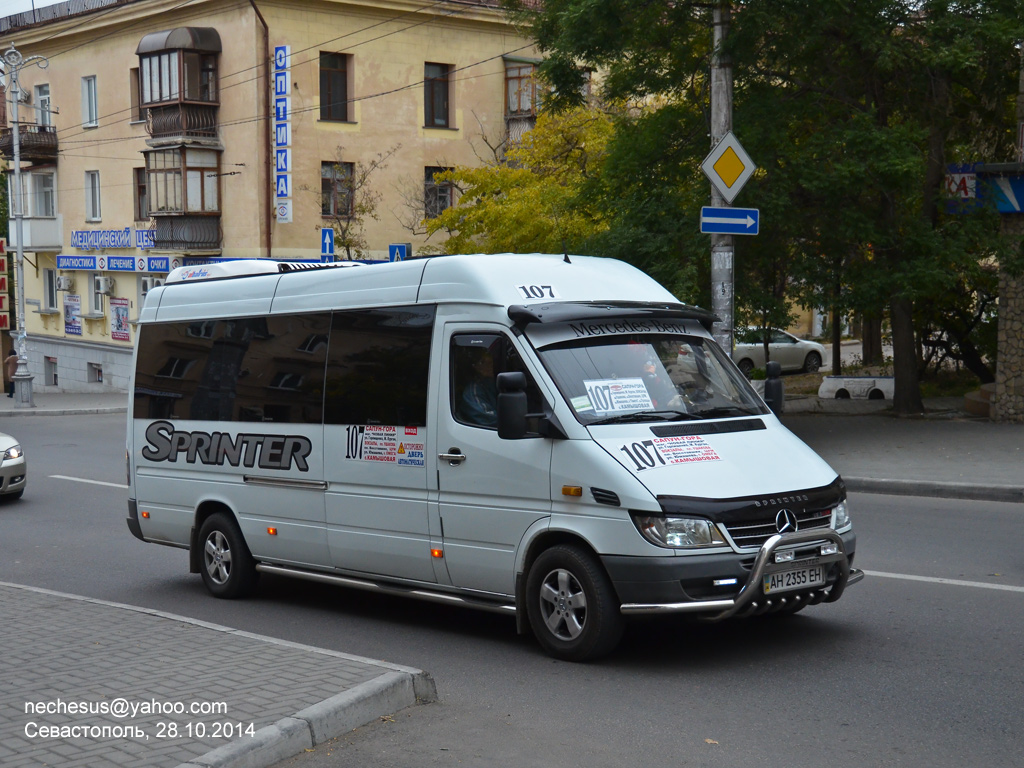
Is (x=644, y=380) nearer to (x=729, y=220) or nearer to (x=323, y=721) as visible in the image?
(x=323, y=721)

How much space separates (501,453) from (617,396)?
79cm

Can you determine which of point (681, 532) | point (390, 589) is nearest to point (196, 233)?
point (390, 589)

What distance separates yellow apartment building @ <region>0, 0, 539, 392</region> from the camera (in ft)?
118

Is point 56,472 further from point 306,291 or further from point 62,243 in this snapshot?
point 62,243

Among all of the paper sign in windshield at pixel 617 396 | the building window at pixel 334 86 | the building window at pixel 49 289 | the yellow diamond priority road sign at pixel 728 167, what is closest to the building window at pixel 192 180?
the building window at pixel 334 86

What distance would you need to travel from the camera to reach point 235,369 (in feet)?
30.6

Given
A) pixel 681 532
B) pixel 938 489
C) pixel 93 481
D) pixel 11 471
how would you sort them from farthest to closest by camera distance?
pixel 93 481 < pixel 11 471 < pixel 938 489 < pixel 681 532

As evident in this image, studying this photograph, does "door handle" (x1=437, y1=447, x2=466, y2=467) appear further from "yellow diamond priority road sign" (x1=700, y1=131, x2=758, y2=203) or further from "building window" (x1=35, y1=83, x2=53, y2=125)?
"building window" (x1=35, y1=83, x2=53, y2=125)

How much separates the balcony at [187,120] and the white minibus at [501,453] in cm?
2892

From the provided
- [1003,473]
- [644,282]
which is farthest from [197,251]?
[644,282]

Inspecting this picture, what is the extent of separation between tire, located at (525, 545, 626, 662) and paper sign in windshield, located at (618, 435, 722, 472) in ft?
2.09

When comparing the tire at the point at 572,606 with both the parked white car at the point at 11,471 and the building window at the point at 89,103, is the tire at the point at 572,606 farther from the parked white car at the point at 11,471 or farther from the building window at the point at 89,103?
the building window at the point at 89,103

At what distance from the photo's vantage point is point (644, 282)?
318 inches

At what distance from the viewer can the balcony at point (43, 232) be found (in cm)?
4600
